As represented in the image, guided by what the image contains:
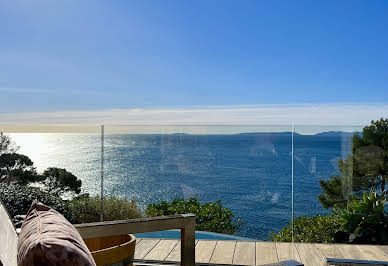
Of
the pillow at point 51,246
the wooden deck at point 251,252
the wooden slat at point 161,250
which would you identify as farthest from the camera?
the wooden deck at point 251,252

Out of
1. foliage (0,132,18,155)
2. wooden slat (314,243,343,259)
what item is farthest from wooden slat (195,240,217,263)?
foliage (0,132,18,155)

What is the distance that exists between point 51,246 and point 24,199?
3.17m

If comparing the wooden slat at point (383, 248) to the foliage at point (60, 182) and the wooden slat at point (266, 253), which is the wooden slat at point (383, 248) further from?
the foliage at point (60, 182)

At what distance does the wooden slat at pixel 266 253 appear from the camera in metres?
3.10

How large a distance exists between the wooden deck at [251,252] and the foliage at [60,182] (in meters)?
1.18

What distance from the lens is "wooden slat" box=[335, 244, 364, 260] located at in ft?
9.55

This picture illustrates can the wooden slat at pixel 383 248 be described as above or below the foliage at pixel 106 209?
below

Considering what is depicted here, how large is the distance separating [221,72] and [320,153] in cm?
1106

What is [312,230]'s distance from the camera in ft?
10.4

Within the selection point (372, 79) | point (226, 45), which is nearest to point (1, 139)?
point (226, 45)

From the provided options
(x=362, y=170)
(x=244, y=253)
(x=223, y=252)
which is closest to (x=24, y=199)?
(x=223, y=252)

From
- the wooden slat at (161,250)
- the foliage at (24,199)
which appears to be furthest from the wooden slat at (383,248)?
the foliage at (24,199)

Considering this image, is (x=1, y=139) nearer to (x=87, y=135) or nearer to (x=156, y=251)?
(x=87, y=135)

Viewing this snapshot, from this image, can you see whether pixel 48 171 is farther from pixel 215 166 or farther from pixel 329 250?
pixel 329 250
